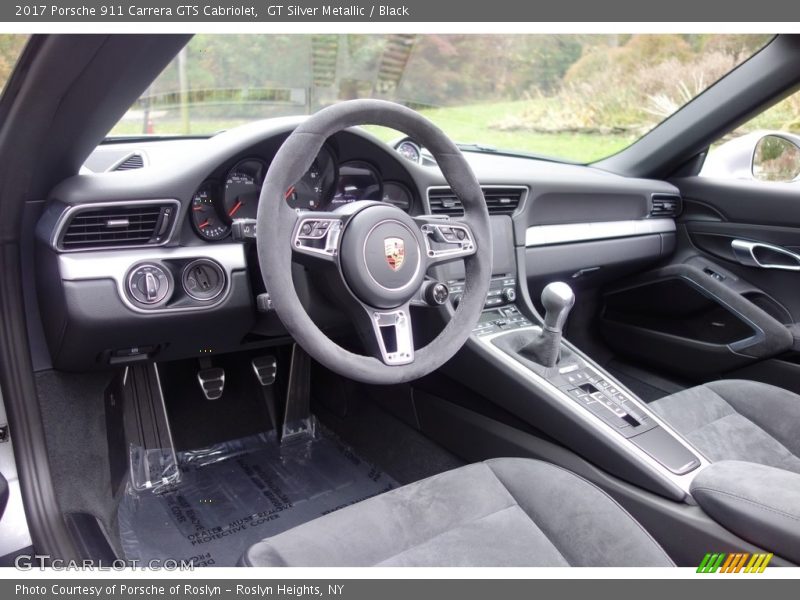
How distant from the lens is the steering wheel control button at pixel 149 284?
1733mm

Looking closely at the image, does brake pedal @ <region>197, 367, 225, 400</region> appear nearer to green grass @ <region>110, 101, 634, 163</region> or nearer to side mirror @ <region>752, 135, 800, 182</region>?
green grass @ <region>110, 101, 634, 163</region>

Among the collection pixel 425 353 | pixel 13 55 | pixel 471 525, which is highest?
pixel 13 55

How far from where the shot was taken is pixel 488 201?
2.48m

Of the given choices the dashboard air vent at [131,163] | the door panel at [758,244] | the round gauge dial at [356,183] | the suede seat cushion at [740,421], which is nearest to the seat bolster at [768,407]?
the suede seat cushion at [740,421]

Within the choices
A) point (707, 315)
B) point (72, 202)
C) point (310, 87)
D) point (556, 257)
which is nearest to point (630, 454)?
point (556, 257)

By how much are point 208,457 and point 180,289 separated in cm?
97

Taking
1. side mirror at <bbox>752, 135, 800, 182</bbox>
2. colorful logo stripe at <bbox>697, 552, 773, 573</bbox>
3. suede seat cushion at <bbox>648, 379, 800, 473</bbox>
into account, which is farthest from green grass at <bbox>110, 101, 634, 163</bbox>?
colorful logo stripe at <bbox>697, 552, 773, 573</bbox>

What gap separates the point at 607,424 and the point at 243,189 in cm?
123

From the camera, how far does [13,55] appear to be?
1.30 metres

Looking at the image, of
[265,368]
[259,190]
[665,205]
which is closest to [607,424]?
[259,190]

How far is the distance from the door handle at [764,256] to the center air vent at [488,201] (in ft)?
3.44

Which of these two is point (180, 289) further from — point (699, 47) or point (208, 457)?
point (699, 47)

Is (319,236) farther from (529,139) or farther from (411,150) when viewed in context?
(529,139)

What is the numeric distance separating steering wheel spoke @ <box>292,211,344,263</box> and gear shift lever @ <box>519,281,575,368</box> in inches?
34.3
